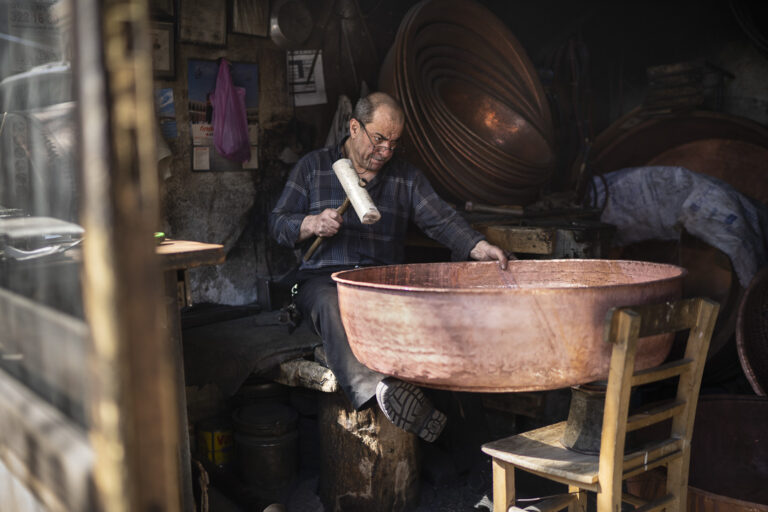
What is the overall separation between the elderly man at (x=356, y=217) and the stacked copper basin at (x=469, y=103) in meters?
0.31

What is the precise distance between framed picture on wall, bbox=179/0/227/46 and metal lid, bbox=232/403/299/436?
206 cm

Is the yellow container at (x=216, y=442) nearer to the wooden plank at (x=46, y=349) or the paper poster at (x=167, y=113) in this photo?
the paper poster at (x=167, y=113)

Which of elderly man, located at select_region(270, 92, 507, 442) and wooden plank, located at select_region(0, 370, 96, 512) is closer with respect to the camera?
wooden plank, located at select_region(0, 370, 96, 512)

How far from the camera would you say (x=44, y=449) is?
2.75 ft

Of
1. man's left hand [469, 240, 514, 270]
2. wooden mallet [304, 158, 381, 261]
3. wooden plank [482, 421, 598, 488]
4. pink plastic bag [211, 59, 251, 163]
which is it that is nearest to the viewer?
wooden plank [482, 421, 598, 488]

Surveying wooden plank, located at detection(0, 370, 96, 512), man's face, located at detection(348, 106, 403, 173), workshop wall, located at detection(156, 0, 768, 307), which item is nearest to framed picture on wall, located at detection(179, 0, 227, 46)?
workshop wall, located at detection(156, 0, 768, 307)

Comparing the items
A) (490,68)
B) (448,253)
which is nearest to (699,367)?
(448,253)

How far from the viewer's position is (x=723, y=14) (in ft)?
17.1

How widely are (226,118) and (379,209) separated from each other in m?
1.14

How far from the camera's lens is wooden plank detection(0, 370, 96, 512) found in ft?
2.50

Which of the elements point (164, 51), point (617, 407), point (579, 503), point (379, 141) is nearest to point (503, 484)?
point (579, 503)

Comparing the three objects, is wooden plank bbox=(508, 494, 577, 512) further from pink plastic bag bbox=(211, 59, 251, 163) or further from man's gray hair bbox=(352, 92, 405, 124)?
pink plastic bag bbox=(211, 59, 251, 163)

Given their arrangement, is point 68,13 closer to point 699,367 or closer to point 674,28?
point 699,367

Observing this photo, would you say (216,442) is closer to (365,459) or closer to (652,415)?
(365,459)
